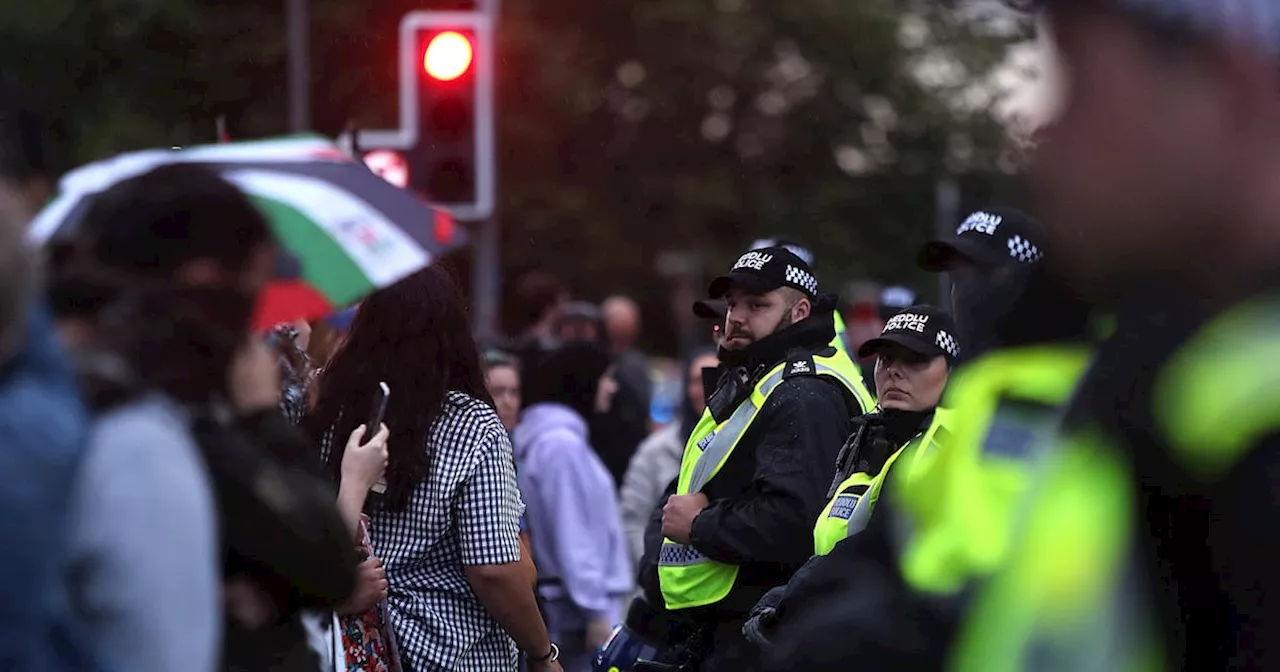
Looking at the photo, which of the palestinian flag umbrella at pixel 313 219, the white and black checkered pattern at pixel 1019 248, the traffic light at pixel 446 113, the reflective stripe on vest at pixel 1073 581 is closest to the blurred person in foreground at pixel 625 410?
the traffic light at pixel 446 113

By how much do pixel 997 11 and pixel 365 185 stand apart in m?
1.29

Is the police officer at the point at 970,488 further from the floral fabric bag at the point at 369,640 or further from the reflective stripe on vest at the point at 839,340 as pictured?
the reflective stripe on vest at the point at 839,340

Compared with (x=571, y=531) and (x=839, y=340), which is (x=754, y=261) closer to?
(x=839, y=340)

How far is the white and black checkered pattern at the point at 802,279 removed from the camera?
5.72 m

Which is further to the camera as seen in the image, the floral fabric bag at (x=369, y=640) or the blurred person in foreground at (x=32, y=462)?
the floral fabric bag at (x=369, y=640)

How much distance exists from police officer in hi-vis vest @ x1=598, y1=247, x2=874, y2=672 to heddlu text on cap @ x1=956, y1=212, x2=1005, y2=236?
1.29 metres

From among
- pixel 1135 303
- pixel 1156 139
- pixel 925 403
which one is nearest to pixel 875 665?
pixel 1135 303

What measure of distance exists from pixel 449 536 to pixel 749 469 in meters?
1.17

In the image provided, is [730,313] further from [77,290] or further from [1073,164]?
[1073,164]

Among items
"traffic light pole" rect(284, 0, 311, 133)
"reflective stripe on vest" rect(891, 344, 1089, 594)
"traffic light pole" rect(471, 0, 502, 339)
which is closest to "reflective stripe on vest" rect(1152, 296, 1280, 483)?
"reflective stripe on vest" rect(891, 344, 1089, 594)

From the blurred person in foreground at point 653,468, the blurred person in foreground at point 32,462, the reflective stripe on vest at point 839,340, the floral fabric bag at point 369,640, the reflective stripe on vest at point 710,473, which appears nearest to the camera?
the blurred person in foreground at point 32,462

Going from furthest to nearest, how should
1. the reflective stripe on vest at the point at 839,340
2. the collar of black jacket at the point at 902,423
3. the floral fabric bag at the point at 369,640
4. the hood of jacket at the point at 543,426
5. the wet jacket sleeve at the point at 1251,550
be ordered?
the hood of jacket at the point at 543,426, the reflective stripe on vest at the point at 839,340, the collar of black jacket at the point at 902,423, the floral fabric bag at the point at 369,640, the wet jacket sleeve at the point at 1251,550

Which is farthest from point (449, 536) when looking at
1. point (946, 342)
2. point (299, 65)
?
point (299, 65)

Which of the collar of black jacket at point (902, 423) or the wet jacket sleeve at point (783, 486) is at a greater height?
the collar of black jacket at point (902, 423)
